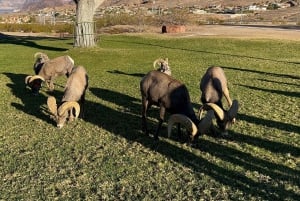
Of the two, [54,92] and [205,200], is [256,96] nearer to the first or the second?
[54,92]

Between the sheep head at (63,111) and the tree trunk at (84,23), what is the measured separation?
2189 centimetres

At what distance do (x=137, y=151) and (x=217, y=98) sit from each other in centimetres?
348

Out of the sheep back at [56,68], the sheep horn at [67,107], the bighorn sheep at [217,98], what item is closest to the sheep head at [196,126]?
the bighorn sheep at [217,98]

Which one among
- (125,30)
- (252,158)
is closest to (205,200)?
(252,158)

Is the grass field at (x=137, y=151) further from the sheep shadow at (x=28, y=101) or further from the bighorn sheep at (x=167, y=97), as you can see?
the bighorn sheep at (x=167, y=97)

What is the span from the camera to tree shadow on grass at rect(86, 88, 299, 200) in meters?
9.46

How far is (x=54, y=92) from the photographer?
1953 cm

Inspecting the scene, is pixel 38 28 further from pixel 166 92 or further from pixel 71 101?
pixel 166 92

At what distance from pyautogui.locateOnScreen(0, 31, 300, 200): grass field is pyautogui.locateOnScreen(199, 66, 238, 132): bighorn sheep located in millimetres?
528

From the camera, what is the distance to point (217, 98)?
14.0 metres

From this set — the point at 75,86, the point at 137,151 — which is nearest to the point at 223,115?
the point at 137,151

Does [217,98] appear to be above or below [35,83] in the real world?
above

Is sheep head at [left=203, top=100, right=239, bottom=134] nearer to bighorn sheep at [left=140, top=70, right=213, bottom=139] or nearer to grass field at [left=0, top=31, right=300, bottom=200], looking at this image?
grass field at [left=0, top=31, right=300, bottom=200]

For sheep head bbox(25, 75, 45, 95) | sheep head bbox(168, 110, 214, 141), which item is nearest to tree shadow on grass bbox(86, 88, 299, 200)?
sheep head bbox(168, 110, 214, 141)
